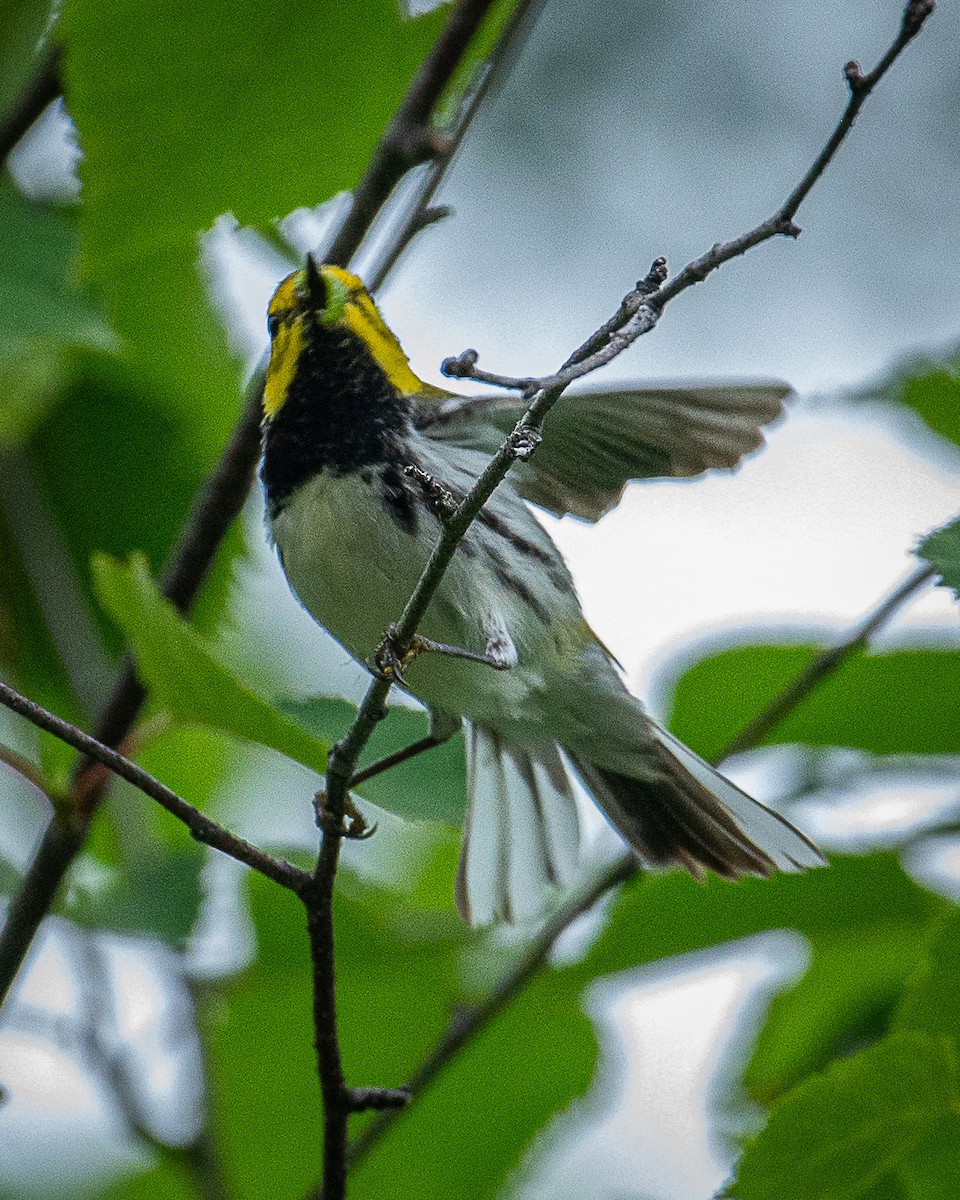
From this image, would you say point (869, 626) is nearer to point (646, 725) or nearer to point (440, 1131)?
point (646, 725)

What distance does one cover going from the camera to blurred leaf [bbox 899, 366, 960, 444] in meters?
2.09

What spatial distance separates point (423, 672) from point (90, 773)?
1.97 feet

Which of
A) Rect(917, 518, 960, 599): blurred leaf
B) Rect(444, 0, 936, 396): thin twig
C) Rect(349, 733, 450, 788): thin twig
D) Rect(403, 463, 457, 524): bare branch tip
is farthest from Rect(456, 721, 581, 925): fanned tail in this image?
Rect(444, 0, 936, 396): thin twig

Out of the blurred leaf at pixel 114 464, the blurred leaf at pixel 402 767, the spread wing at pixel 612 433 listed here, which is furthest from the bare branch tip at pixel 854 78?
the blurred leaf at pixel 114 464

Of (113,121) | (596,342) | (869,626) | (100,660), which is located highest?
(113,121)

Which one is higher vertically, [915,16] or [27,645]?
[27,645]

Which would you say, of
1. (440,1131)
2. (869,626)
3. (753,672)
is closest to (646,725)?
(753,672)

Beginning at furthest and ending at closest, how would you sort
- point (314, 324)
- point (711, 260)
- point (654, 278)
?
point (314, 324)
point (654, 278)
point (711, 260)

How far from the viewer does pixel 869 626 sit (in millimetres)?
2479

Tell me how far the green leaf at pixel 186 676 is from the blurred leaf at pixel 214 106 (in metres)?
0.44

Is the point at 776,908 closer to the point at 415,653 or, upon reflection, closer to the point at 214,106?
the point at 415,653

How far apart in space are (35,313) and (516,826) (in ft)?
3.85

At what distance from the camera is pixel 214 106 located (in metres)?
2.09

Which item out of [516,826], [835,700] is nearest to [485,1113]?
[516,826]
